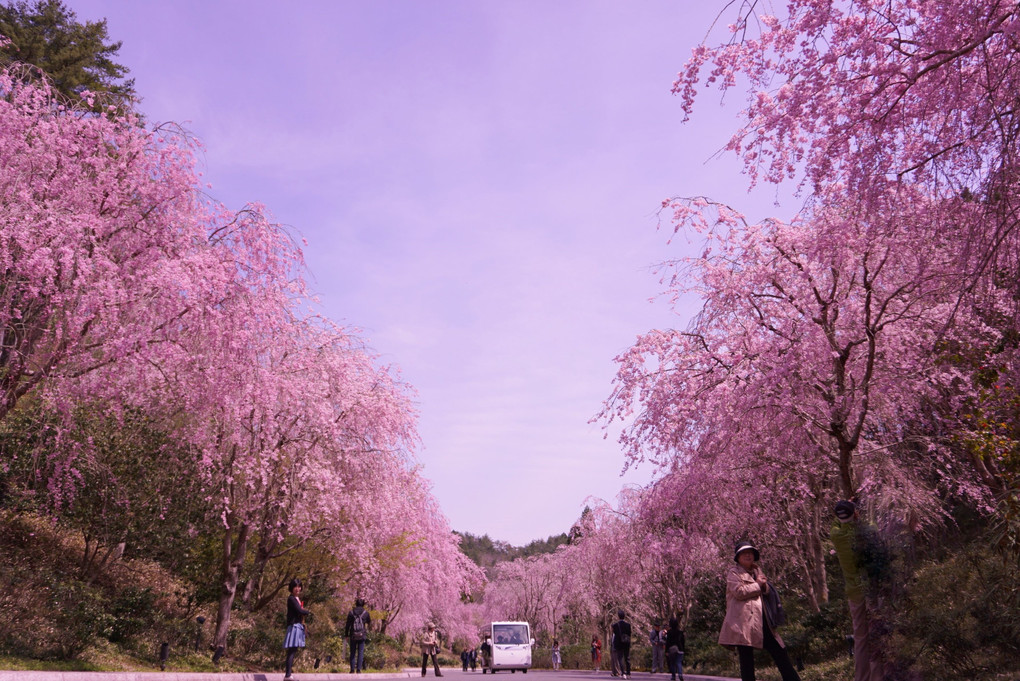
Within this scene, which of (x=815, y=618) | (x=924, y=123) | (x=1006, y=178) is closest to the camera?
(x=1006, y=178)

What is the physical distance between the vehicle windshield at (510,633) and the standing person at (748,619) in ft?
111

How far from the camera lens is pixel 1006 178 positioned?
7207 millimetres

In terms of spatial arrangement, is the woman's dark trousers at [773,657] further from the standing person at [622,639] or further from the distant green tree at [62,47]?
the distant green tree at [62,47]

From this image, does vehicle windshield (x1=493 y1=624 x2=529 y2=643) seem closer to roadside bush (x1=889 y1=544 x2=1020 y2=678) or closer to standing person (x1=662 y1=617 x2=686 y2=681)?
standing person (x1=662 y1=617 x2=686 y2=681)

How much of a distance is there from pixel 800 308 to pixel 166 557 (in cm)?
1631

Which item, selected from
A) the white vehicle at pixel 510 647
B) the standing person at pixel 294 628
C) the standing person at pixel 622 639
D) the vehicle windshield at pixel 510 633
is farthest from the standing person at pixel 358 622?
the vehicle windshield at pixel 510 633

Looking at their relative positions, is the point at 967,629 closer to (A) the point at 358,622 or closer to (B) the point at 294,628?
(B) the point at 294,628

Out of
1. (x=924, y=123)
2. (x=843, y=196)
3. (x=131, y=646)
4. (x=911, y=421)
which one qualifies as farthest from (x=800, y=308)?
(x=131, y=646)

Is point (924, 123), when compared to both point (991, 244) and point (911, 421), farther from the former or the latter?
point (911, 421)

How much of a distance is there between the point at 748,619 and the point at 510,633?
34.7 meters

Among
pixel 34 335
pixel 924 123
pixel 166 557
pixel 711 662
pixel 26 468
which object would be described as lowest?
pixel 711 662

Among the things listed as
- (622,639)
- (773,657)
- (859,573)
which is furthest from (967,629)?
(622,639)

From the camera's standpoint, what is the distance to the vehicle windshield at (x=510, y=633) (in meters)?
40.8

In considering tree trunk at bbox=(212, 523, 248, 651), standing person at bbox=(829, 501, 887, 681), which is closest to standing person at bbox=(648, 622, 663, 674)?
tree trunk at bbox=(212, 523, 248, 651)
